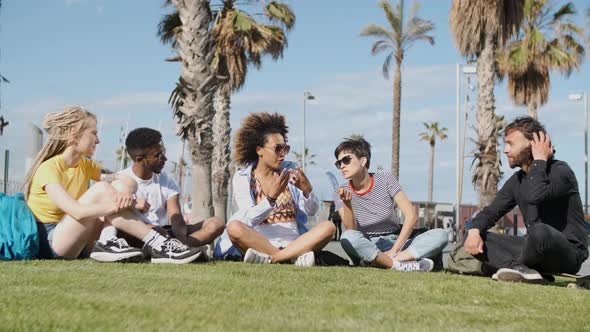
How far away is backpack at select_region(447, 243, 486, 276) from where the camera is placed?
22.2ft

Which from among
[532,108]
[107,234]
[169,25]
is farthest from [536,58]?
[107,234]

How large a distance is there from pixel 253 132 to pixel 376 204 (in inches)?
56.6

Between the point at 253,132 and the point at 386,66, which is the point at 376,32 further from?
the point at 253,132

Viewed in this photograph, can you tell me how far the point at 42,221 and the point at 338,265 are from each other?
2.80m

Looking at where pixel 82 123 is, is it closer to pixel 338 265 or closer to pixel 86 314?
pixel 338 265

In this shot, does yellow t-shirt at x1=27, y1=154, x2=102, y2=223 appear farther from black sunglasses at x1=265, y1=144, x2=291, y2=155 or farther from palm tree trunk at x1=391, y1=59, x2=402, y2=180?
palm tree trunk at x1=391, y1=59, x2=402, y2=180

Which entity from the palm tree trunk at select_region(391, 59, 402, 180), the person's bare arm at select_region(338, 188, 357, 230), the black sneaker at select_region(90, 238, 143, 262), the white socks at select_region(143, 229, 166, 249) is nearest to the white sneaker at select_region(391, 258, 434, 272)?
the person's bare arm at select_region(338, 188, 357, 230)

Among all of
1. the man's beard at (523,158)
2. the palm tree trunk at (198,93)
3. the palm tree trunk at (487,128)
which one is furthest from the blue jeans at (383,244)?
the palm tree trunk at (487,128)

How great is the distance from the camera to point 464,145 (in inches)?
1350

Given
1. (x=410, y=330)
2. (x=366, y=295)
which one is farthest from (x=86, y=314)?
(x=366, y=295)

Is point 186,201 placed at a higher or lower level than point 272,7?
lower

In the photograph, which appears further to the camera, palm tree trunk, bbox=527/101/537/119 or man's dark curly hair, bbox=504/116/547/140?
palm tree trunk, bbox=527/101/537/119

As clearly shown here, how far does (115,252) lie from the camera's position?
6324mm

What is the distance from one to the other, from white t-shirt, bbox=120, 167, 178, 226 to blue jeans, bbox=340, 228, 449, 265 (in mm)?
1709
